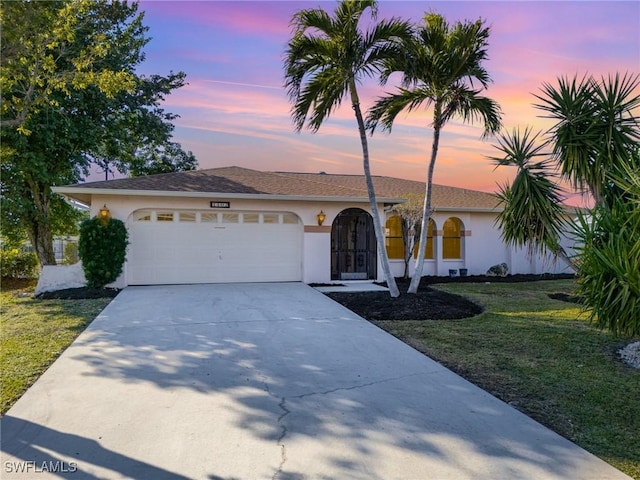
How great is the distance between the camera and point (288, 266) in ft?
41.6

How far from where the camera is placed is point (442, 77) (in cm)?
898

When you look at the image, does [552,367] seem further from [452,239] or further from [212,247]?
[452,239]

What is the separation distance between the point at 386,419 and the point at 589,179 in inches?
213

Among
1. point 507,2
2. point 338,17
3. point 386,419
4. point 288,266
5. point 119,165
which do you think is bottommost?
point 386,419

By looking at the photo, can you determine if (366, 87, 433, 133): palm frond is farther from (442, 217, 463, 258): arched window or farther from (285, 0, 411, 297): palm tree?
(442, 217, 463, 258): arched window

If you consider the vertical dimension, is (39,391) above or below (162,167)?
below

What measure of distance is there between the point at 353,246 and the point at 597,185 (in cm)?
784

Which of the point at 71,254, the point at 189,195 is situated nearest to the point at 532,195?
the point at 189,195

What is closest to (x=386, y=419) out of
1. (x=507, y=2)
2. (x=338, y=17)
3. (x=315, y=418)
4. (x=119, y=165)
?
(x=315, y=418)

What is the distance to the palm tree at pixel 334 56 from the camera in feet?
27.8

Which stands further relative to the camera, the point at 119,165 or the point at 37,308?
the point at 119,165

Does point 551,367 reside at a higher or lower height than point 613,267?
lower

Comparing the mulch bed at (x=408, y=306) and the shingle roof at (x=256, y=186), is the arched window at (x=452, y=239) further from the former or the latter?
the mulch bed at (x=408, y=306)

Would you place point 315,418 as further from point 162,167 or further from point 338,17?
point 162,167
